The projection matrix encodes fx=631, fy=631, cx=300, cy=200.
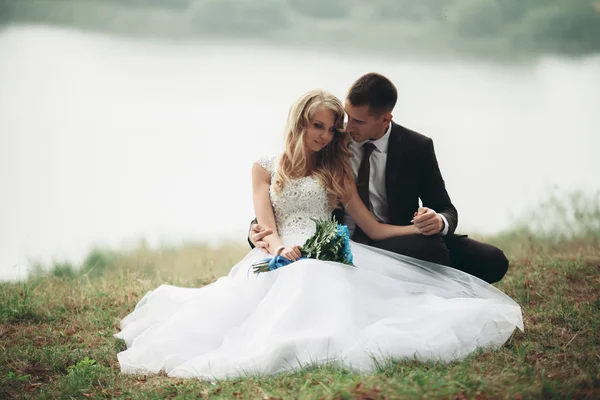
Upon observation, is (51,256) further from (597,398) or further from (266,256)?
(597,398)

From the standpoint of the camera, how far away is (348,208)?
5277 millimetres

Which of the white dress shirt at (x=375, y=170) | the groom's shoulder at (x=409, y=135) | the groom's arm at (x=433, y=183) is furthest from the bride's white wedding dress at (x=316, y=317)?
the groom's shoulder at (x=409, y=135)

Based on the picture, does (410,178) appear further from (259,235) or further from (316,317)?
(316,317)

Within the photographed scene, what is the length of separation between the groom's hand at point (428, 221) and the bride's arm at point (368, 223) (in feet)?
0.75

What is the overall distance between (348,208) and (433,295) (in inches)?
42.8

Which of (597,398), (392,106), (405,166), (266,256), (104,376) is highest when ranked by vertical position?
(392,106)

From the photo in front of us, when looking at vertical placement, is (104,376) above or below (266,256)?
below

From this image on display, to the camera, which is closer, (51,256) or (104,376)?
(104,376)

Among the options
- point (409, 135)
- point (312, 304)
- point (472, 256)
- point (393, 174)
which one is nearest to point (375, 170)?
point (393, 174)

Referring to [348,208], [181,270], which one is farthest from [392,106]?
[181,270]

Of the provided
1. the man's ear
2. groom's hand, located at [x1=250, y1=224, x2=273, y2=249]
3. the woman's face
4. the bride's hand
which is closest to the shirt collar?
the man's ear

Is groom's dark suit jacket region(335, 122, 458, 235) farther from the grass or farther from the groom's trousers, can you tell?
the grass

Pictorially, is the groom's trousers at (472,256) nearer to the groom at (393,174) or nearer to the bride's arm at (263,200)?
the groom at (393,174)

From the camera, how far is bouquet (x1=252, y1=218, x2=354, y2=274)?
449 cm
